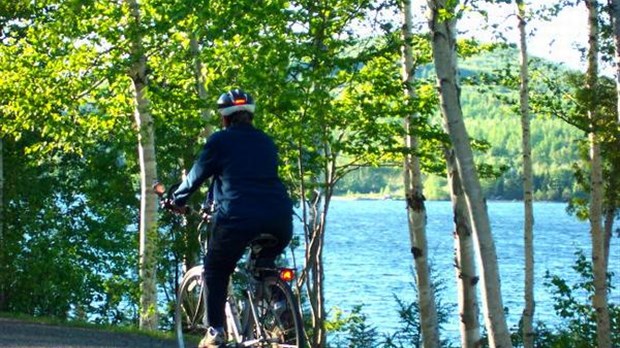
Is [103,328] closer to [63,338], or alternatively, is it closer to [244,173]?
[63,338]

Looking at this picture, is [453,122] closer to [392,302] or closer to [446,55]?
[446,55]

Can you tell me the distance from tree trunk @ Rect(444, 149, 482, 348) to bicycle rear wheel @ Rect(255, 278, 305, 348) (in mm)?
8148

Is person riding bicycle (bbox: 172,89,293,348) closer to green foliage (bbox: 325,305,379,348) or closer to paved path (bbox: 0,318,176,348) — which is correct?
paved path (bbox: 0,318,176,348)

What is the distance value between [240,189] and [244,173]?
109 mm

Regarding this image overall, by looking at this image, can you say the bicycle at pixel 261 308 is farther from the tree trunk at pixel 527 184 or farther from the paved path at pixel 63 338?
the tree trunk at pixel 527 184

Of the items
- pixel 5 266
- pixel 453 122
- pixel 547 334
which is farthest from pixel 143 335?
pixel 547 334

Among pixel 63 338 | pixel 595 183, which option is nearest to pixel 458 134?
pixel 63 338

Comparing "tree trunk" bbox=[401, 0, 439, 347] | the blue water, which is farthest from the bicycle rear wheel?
the blue water

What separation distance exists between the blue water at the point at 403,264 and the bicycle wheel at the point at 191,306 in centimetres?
1650

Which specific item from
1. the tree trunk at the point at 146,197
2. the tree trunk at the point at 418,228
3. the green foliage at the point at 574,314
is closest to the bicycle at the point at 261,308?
the tree trunk at the point at 146,197

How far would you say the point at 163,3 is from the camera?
57.5ft

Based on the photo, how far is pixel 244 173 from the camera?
335 inches

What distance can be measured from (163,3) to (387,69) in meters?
3.19

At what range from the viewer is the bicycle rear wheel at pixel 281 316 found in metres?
8.42
